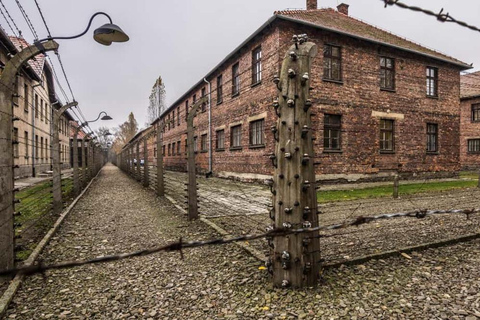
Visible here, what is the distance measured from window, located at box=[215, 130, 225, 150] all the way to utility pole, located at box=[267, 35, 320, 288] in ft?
46.3

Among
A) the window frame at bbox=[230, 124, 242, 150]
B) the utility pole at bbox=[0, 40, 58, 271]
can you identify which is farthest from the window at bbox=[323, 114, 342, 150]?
the utility pole at bbox=[0, 40, 58, 271]

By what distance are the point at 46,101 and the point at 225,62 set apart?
62.8ft

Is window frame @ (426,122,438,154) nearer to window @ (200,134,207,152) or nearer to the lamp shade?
window @ (200,134,207,152)

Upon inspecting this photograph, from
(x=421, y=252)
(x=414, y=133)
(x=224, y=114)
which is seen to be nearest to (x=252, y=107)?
(x=224, y=114)

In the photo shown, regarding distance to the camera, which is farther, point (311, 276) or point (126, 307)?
point (311, 276)

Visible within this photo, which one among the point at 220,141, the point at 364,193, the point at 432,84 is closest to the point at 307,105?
the point at 364,193

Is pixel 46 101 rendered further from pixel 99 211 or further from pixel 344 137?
pixel 344 137

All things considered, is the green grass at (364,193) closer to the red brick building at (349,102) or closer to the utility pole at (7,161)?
the red brick building at (349,102)

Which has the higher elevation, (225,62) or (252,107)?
(225,62)

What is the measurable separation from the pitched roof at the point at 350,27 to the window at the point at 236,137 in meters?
5.74

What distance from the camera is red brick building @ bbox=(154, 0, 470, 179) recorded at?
1249 cm

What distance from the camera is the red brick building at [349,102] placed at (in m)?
12.5

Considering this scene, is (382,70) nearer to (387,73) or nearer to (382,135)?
(387,73)

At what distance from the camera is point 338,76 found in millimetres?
13141
